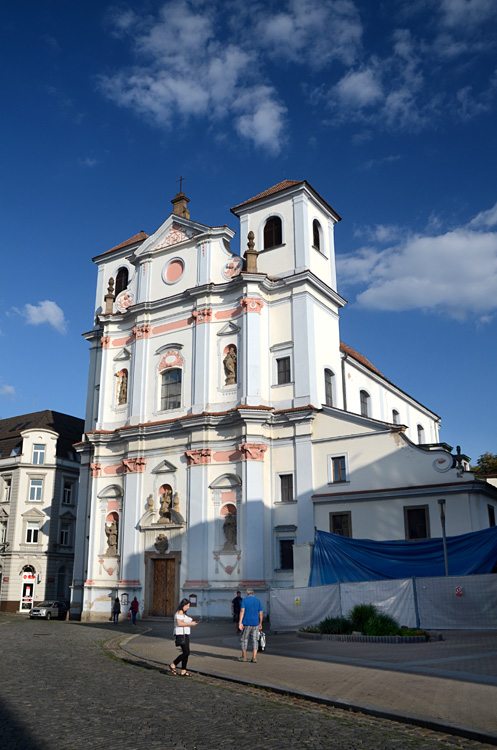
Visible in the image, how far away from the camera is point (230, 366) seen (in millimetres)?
34031

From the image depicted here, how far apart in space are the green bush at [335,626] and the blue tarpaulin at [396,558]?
521 cm

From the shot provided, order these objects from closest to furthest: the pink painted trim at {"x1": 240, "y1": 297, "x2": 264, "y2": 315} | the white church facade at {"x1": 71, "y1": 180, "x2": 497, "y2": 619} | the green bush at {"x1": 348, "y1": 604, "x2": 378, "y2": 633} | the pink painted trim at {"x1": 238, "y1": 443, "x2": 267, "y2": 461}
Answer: the green bush at {"x1": 348, "y1": 604, "x2": 378, "y2": 633}
the white church facade at {"x1": 71, "y1": 180, "x2": 497, "y2": 619}
the pink painted trim at {"x1": 238, "y1": 443, "x2": 267, "y2": 461}
the pink painted trim at {"x1": 240, "y1": 297, "x2": 264, "y2": 315}

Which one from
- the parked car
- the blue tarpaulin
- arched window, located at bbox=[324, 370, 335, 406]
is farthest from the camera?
the parked car

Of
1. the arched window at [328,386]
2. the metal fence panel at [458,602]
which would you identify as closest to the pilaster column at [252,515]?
the arched window at [328,386]

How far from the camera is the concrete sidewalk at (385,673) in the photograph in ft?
29.6

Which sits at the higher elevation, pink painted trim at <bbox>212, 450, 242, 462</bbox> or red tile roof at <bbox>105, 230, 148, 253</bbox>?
red tile roof at <bbox>105, 230, 148, 253</bbox>

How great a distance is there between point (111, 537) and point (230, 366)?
11286 mm

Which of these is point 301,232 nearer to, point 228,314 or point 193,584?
point 228,314

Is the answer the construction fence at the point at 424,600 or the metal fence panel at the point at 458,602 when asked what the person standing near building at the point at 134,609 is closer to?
the construction fence at the point at 424,600

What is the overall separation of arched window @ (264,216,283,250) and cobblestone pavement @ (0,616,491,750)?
84.5ft

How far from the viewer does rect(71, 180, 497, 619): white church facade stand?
95.9 ft

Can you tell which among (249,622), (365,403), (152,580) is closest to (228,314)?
(365,403)

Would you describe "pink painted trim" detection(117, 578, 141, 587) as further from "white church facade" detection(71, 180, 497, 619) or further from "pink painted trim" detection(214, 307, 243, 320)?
"pink painted trim" detection(214, 307, 243, 320)

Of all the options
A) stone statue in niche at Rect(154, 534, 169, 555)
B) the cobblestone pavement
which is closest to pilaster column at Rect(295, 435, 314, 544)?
stone statue in niche at Rect(154, 534, 169, 555)
